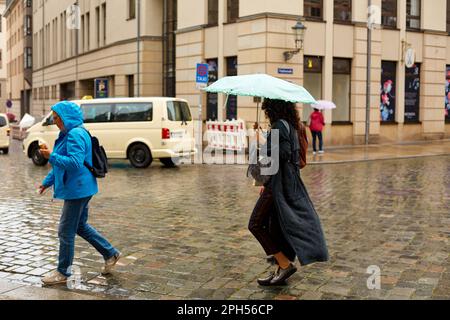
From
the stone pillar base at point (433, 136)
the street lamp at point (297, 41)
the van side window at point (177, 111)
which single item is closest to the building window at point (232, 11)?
the street lamp at point (297, 41)

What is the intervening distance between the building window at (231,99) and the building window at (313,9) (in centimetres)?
312

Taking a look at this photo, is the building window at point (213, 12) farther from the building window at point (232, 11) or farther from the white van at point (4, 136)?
the white van at point (4, 136)

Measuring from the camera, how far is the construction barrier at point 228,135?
20.8 meters

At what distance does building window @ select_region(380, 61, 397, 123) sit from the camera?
24922 mm

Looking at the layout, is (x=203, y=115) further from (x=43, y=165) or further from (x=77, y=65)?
(x=77, y=65)

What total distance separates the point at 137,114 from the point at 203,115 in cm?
819

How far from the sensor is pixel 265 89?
547cm

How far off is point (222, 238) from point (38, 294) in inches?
110

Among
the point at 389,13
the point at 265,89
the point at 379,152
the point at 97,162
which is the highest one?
the point at 389,13

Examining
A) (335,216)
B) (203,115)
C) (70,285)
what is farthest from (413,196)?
(203,115)

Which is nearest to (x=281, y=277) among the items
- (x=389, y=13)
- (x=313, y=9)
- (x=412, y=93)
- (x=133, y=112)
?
(x=133, y=112)

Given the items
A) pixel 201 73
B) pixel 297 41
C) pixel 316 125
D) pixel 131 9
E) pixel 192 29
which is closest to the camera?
pixel 201 73

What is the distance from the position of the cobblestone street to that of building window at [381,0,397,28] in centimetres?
1256

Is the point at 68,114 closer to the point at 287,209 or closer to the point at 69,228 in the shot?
the point at 69,228
